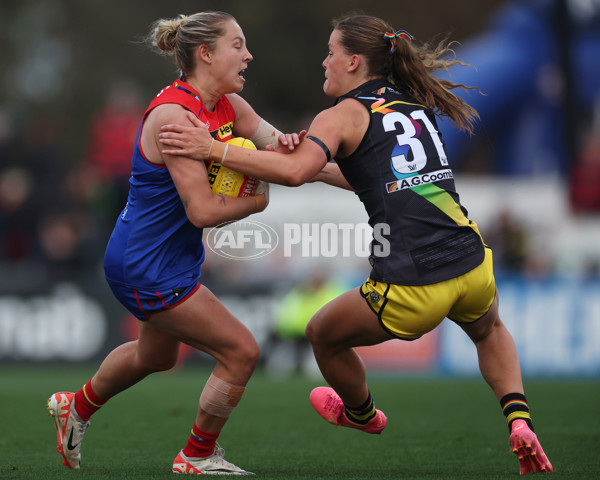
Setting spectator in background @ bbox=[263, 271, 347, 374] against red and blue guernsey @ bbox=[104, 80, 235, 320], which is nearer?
red and blue guernsey @ bbox=[104, 80, 235, 320]

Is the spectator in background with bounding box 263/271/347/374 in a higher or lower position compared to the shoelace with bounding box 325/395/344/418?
lower

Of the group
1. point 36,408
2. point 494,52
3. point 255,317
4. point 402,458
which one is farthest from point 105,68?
point 402,458

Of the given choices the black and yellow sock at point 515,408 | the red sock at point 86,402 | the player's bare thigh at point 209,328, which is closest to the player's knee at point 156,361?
the player's bare thigh at point 209,328

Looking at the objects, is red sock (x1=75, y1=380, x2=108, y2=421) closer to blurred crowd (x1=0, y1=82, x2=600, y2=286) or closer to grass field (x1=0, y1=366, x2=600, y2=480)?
grass field (x1=0, y1=366, x2=600, y2=480)

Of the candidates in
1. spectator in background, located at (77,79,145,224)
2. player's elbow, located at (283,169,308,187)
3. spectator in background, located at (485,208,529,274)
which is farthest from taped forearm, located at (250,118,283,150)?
spectator in background, located at (485,208,529,274)

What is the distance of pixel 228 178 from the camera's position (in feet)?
16.8

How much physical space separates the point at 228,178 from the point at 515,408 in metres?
1.87

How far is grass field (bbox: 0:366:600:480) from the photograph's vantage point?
18.1ft

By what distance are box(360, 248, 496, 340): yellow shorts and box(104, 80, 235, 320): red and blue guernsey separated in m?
0.95

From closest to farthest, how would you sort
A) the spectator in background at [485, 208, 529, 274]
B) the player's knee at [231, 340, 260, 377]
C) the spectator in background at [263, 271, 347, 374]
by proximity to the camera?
the player's knee at [231, 340, 260, 377] → the spectator in background at [263, 271, 347, 374] → the spectator in background at [485, 208, 529, 274]

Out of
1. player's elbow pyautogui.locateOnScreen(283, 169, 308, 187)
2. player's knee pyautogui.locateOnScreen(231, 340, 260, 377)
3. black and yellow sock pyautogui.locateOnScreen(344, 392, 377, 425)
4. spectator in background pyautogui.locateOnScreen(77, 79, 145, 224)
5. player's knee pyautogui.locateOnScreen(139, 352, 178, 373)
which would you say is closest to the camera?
player's elbow pyautogui.locateOnScreen(283, 169, 308, 187)

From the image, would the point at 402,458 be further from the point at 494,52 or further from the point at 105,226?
the point at 494,52

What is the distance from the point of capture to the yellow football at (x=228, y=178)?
511 centimetres

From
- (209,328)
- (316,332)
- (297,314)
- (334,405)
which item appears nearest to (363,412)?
(334,405)
